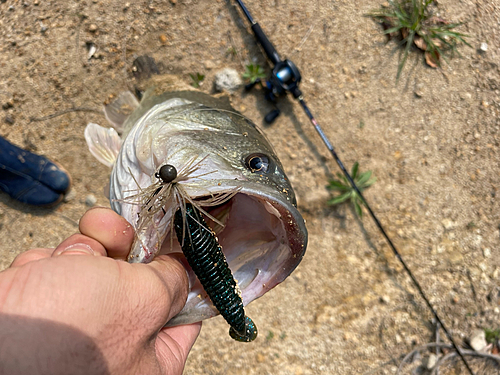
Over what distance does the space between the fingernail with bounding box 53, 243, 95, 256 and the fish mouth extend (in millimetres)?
349

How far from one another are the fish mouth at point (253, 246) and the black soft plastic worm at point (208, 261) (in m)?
0.08

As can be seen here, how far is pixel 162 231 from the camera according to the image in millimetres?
1452

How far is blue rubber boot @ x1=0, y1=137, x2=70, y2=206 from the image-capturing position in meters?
2.85

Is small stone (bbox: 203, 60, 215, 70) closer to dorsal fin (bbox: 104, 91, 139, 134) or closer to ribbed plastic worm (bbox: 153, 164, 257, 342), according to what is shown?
dorsal fin (bbox: 104, 91, 139, 134)

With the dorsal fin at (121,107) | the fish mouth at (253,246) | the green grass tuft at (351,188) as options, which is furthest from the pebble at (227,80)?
the fish mouth at (253,246)

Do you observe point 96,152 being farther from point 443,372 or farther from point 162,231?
point 443,372

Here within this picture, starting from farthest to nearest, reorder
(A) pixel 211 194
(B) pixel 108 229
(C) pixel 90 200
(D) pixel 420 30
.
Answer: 1. (D) pixel 420 30
2. (C) pixel 90 200
3. (B) pixel 108 229
4. (A) pixel 211 194

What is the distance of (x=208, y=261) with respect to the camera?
1342mm

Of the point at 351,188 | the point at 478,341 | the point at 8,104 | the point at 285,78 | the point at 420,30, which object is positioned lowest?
the point at 478,341

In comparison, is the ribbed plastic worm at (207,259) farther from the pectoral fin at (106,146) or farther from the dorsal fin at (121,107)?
the dorsal fin at (121,107)

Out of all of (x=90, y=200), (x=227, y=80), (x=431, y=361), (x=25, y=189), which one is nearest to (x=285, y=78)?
(x=227, y=80)

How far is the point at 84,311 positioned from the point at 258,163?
95cm

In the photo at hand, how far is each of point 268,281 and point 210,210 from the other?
53cm

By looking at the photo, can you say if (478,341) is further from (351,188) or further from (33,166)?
(33,166)
